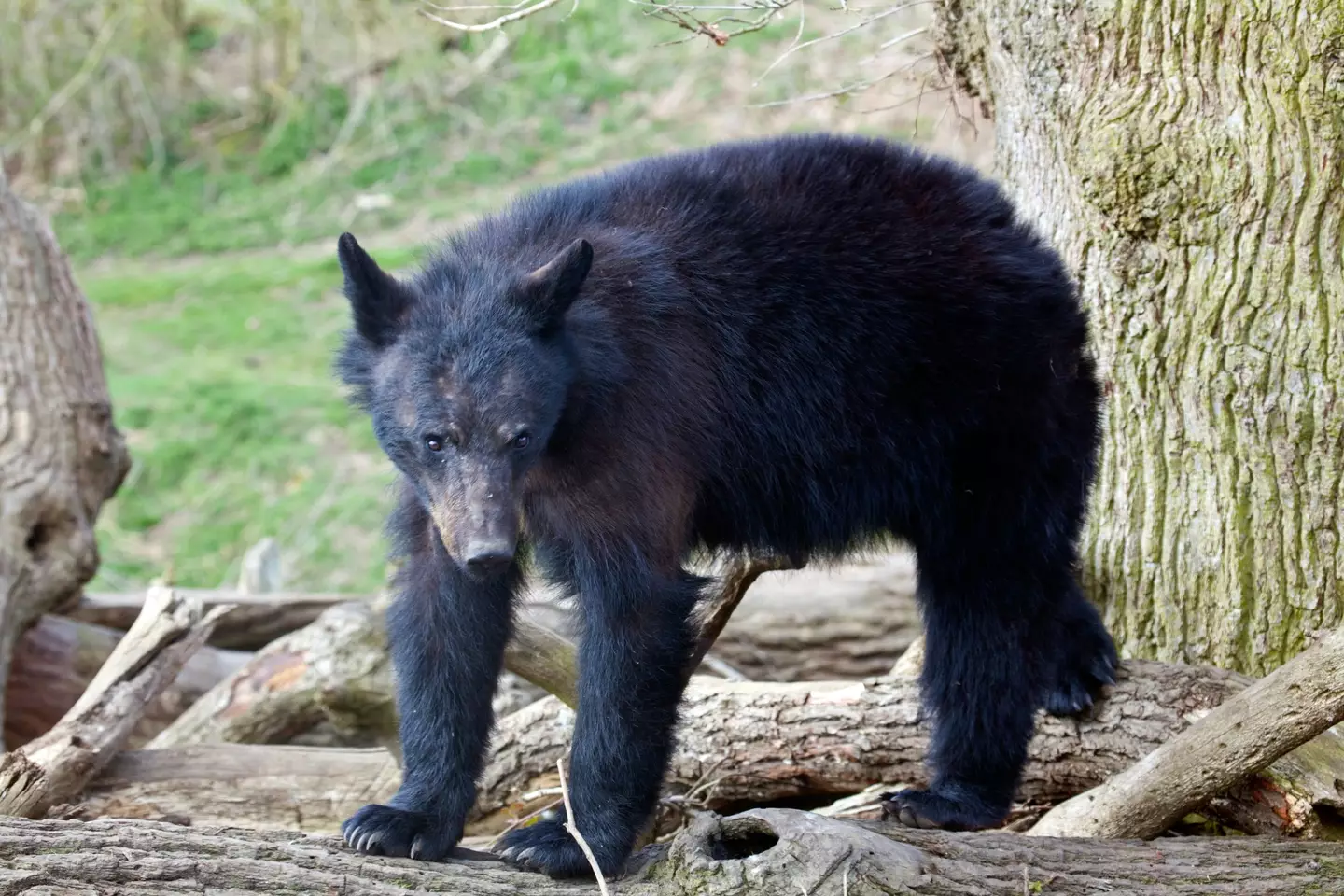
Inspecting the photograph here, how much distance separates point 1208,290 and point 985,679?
63.3 inches

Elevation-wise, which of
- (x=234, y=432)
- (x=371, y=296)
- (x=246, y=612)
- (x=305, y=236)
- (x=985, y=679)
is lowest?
(x=246, y=612)

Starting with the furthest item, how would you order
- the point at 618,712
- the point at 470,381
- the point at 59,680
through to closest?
the point at 59,680, the point at 618,712, the point at 470,381

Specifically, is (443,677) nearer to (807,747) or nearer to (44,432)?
(807,747)

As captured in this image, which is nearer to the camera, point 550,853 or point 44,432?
point 550,853

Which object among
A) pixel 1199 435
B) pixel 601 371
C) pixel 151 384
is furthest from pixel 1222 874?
pixel 151 384

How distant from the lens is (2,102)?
15.9 meters

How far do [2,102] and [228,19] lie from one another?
3.00m

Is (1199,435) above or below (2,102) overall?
below

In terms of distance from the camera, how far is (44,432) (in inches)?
278

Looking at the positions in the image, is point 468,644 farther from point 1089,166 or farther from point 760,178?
point 1089,166

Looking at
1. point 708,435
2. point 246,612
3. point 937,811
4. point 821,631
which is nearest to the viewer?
point 708,435

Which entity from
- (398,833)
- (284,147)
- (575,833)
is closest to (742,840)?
(575,833)

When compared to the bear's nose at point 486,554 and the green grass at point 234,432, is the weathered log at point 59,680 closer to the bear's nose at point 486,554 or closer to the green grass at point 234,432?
the green grass at point 234,432

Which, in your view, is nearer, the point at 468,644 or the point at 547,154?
the point at 468,644
